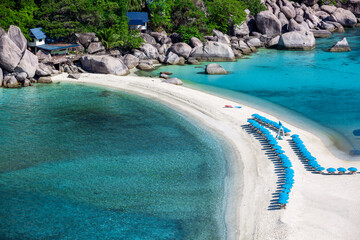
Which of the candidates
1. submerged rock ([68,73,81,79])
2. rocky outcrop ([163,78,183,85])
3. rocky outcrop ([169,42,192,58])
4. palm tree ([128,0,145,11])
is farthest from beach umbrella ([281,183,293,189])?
palm tree ([128,0,145,11])

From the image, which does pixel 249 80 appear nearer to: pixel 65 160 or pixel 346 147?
pixel 346 147

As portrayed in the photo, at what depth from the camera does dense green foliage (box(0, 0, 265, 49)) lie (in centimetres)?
4941

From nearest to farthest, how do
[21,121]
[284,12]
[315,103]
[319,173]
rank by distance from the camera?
[319,173]
[21,121]
[315,103]
[284,12]

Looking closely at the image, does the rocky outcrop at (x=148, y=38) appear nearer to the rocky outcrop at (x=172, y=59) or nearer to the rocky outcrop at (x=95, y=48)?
the rocky outcrop at (x=172, y=59)

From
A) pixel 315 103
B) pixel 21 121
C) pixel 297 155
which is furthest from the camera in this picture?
pixel 315 103

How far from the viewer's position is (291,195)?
70.2 ft

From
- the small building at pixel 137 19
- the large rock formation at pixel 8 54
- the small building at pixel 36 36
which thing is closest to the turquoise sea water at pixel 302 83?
A: the small building at pixel 137 19

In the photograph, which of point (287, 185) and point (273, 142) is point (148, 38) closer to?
point (273, 142)

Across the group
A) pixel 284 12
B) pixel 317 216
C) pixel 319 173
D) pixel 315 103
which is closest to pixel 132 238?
pixel 317 216

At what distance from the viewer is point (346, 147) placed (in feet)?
92.2

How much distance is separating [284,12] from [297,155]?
196 feet

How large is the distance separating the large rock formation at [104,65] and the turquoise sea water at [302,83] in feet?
16.0

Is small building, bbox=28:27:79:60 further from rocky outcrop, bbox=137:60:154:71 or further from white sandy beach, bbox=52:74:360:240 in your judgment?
white sandy beach, bbox=52:74:360:240

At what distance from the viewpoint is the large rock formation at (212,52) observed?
54.8m
